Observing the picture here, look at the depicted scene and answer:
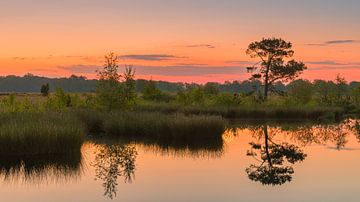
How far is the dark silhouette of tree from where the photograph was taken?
17.3m

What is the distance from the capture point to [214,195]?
14336mm

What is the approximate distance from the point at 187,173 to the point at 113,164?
11.7 ft

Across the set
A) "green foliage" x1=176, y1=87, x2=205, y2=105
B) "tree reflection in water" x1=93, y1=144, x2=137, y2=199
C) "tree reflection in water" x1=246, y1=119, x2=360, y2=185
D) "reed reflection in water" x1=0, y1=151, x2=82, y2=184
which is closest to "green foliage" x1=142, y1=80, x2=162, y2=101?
"green foliage" x1=176, y1=87, x2=205, y2=105

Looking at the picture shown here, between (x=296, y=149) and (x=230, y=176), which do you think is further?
(x=296, y=149)

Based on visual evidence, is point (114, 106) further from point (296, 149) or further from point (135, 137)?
point (296, 149)

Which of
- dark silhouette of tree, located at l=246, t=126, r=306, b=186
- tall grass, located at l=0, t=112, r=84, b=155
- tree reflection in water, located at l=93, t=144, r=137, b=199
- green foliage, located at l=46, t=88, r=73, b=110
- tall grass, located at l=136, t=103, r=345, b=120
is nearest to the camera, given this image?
tree reflection in water, located at l=93, t=144, r=137, b=199

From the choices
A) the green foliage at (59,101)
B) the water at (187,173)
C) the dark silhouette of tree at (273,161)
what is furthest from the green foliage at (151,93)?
the water at (187,173)

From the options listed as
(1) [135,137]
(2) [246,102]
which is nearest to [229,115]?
(2) [246,102]

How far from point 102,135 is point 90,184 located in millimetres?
14854

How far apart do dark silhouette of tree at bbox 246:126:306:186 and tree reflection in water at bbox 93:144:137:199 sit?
15.3ft

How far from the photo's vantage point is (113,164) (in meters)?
20.0

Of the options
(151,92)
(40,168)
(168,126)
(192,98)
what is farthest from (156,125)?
(151,92)

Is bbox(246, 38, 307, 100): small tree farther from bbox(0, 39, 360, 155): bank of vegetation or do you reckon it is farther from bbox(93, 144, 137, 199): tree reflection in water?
bbox(93, 144, 137, 199): tree reflection in water

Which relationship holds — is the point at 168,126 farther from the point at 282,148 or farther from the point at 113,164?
the point at 113,164
